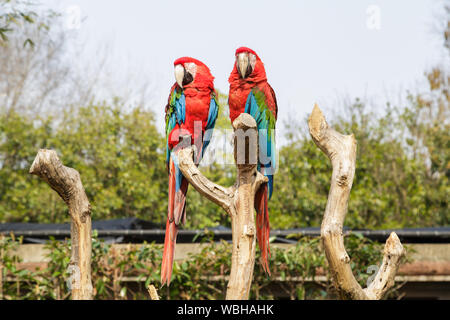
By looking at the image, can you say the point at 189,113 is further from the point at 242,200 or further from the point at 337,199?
the point at 337,199

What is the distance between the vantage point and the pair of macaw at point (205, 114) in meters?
2.91

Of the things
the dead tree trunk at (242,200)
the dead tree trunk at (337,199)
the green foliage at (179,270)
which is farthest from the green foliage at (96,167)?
the dead tree trunk at (337,199)

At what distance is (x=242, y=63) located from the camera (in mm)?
2902

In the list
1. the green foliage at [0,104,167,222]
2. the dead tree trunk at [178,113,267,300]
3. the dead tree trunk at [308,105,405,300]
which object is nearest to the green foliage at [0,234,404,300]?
the dead tree trunk at [178,113,267,300]

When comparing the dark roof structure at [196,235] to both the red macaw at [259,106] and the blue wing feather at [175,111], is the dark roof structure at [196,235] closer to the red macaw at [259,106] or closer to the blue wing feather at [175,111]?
the blue wing feather at [175,111]

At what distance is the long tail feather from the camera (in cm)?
286

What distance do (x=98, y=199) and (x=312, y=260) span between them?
16.6 feet

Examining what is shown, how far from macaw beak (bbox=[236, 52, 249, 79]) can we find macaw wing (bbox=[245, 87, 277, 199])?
0.11m

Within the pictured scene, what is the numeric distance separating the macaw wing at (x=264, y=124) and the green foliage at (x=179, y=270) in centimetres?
223

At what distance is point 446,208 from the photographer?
31.0 ft

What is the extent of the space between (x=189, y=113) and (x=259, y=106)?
0.39 metres

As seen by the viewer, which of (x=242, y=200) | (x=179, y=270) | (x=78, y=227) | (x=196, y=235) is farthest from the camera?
(x=196, y=235)

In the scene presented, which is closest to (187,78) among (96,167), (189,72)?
(189,72)
